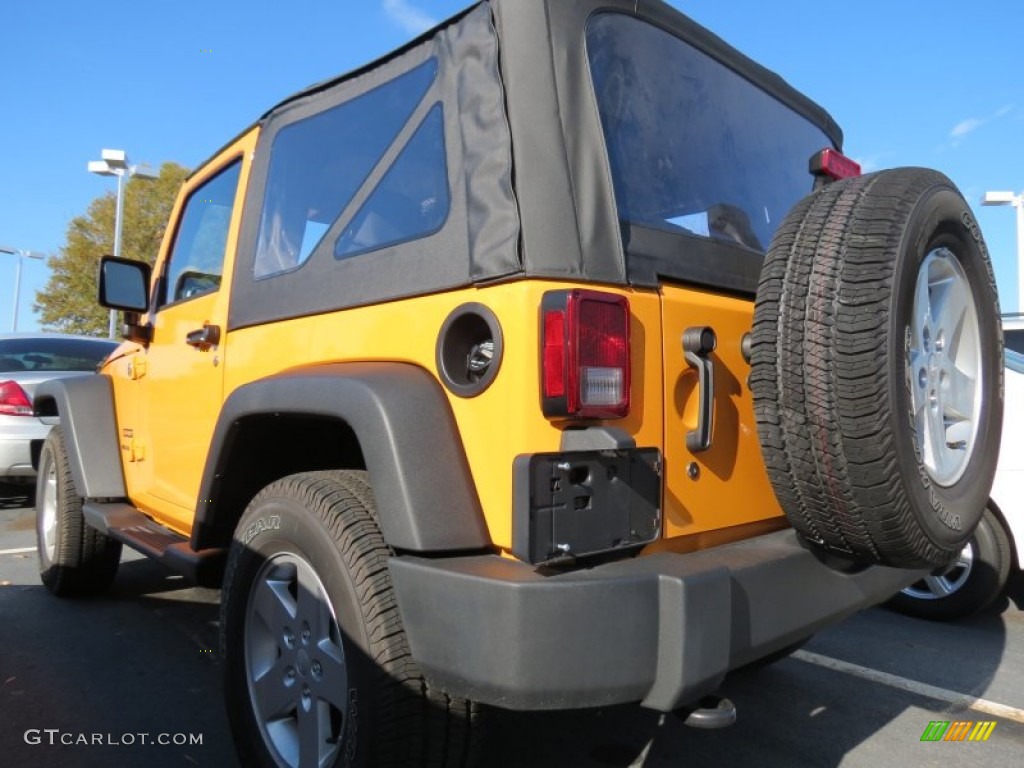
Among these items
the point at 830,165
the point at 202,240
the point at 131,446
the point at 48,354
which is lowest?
the point at 131,446

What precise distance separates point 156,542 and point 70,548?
4.57ft

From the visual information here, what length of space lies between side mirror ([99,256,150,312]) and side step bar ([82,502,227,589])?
94 centimetres

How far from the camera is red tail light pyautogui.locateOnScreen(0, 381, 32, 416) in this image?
Answer: 6.08 metres

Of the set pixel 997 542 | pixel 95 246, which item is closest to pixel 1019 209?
pixel 997 542

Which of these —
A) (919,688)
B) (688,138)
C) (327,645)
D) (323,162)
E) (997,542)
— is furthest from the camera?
(997,542)

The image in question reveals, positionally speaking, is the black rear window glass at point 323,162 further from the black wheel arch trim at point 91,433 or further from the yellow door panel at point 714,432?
the black wheel arch trim at point 91,433

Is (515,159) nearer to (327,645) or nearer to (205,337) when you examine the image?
(327,645)

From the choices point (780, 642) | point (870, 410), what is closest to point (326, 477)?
point (780, 642)

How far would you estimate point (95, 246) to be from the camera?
28.6 meters

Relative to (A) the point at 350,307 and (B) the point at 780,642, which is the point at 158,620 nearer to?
(A) the point at 350,307

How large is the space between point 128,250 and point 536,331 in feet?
95.5

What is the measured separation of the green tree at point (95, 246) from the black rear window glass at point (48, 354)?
68.8 ft

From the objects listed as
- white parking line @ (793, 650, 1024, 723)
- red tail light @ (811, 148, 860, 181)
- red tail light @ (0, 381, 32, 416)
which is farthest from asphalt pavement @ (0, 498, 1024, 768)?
red tail light @ (0, 381, 32, 416)

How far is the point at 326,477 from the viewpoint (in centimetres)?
204
